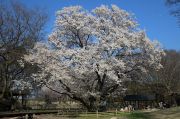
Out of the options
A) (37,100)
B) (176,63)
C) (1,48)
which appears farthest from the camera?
(37,100)

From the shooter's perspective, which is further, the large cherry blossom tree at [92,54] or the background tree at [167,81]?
the background tree at [167,81]

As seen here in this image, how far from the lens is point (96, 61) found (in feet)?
162

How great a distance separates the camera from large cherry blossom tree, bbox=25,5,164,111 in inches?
1951

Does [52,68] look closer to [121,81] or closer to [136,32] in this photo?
[121,81]

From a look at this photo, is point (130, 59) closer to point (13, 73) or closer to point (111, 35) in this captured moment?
point (111, 35)

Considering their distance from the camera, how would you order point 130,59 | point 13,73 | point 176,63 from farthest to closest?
point 176,63, point 13,73, point 130,59

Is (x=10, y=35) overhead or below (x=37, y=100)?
overhead

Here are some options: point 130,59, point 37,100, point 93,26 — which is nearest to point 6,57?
point 93,26

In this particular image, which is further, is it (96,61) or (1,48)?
(1,48)

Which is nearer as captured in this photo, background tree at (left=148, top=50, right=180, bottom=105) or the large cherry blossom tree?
the large cherry blossom tree

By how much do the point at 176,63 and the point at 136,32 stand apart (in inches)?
1473

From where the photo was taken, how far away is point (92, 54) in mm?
49250

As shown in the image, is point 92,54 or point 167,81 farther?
point 167,81

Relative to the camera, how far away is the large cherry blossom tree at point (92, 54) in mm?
49562
